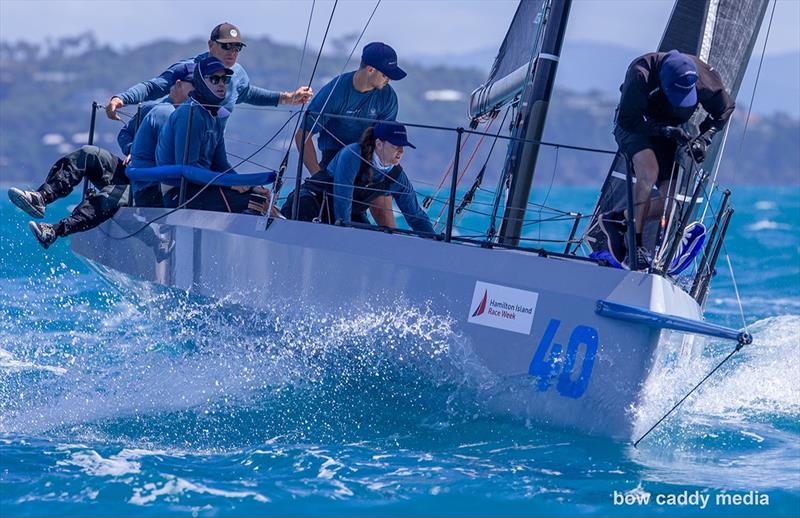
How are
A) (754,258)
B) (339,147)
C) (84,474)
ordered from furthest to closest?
(754,258) → (339,147) → (84,474)

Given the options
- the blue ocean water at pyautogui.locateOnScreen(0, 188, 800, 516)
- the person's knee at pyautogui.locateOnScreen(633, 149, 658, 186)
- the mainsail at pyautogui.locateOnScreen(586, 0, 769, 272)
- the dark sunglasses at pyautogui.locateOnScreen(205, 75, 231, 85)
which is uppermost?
the mainsail at pyautogui.locateOnScreen(586, 0, 769, 272)

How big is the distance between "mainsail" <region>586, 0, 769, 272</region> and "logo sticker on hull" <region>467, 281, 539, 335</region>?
1.68m

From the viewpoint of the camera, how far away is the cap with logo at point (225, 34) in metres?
7.07

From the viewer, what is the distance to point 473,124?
315 inches

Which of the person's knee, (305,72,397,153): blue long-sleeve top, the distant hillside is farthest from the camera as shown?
the distant hillside

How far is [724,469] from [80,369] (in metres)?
3.62

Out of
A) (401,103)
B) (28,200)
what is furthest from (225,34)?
(401,103)

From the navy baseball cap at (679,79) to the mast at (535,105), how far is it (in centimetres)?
109

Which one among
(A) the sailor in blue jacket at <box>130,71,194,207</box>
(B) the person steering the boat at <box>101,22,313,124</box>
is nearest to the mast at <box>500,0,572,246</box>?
(B) the person steering the boat at <box>101,22,313,124</box>

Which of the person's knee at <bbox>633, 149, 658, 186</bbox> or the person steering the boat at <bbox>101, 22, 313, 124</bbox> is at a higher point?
the person steering the boat at <bbox>101, 22, 313, 124</bbox>

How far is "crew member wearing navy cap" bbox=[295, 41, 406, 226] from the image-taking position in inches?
261

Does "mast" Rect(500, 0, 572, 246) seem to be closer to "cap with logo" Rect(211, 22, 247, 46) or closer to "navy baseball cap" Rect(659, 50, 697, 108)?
"navy baseball cap" Rect(659, 50, 697, 108)

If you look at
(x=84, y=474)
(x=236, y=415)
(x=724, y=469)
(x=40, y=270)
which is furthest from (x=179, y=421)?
(x=40, y=270)

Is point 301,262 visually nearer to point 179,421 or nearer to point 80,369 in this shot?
point 179,421
